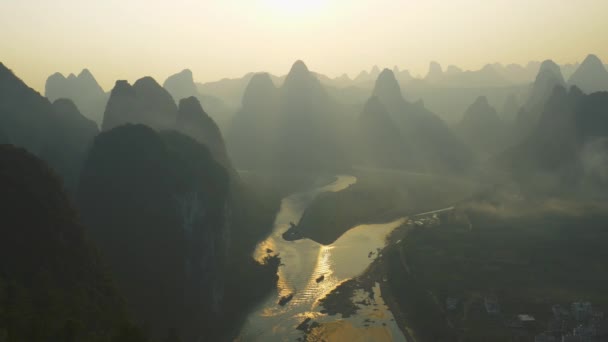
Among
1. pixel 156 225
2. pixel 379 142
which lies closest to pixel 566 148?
pixel 379 142

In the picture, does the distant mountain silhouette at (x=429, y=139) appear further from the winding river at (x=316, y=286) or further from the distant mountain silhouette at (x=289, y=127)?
the winding river at (x=316, y=286)

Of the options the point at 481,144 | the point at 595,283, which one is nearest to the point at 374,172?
the point at 481,144

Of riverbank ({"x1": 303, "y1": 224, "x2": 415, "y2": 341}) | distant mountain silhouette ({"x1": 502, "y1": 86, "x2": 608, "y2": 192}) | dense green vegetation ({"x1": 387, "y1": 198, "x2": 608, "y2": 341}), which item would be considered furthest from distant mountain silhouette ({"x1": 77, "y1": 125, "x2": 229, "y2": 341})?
distant mountain silhouette ({"x1": 502, "y1": 86, "x2": 608, "y2": 192})

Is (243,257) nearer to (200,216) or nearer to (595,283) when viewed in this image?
(200,216)

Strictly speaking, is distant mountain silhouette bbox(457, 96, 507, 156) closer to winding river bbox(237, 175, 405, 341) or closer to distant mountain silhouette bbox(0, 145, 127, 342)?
winding river bbox(237, 175, 405, 341)

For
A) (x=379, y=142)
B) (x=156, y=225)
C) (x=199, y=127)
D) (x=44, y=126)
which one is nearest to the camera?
(x=156, y=225)

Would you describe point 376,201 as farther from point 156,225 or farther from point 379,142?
point 156,225
